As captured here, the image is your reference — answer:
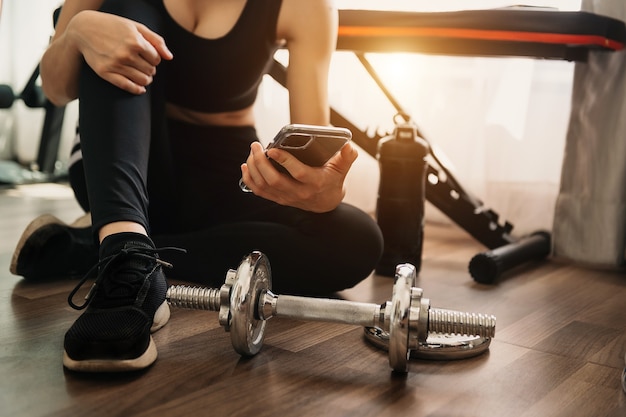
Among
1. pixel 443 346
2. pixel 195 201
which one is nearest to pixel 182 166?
pixel 195 201

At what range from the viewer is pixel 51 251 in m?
1.18

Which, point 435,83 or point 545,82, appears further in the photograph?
point 435,83

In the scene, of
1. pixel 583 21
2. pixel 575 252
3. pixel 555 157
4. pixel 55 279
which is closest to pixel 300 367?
pixel 55 279

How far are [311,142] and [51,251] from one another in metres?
0.58

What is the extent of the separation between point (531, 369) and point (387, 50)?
683 mm

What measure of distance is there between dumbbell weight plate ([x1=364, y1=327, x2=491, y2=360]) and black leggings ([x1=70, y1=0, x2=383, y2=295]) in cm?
21

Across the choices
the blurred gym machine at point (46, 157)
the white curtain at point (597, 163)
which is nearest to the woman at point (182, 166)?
the white curtain at point (597, 163)

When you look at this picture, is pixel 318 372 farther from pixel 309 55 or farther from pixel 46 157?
pixel 46 157

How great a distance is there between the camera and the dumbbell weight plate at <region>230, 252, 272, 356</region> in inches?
30.6

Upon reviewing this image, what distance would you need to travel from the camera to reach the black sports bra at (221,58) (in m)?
1.09

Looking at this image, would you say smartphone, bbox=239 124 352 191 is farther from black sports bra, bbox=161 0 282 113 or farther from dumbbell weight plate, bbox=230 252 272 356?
black sports bra, bbox=161 0 282 113

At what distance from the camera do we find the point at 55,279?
1194 millimetres

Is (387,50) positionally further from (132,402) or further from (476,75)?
(132,402)

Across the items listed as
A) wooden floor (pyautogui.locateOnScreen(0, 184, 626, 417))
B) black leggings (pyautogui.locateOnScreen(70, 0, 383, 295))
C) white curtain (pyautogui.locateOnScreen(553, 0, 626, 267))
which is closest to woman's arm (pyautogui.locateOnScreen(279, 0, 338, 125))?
black leggings (pyautogui.locateOnScreen(70, 0, 383, 295))
